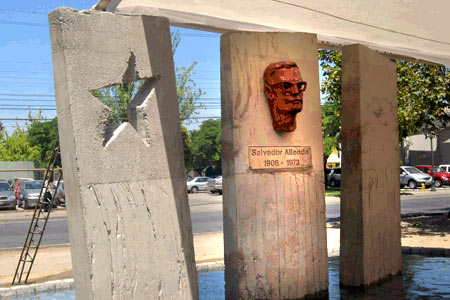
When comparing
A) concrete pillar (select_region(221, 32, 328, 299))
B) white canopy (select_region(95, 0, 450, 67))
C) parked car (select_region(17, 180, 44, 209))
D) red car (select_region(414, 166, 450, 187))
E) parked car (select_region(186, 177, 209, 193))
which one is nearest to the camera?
white canopy (select_region(95, 0, 450, 67))

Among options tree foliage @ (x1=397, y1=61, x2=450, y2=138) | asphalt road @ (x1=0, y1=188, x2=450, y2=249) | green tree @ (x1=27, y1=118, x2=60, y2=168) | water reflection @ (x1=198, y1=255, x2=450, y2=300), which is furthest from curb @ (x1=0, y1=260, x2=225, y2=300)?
green tree @ (x1=27, y1=118, x2=60, y2=168)

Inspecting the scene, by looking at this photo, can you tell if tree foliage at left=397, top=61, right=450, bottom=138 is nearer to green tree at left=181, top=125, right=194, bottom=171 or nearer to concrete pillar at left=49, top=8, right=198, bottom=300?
concrete pillar at left=49, top=8, right=198, bottom=300

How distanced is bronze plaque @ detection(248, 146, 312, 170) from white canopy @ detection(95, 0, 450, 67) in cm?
161

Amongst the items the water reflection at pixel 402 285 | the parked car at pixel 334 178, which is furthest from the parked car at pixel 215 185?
the water reflection at pixel 402 285

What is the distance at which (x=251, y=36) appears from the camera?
6.89m

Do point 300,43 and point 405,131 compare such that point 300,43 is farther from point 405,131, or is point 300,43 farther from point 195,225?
point 195,225

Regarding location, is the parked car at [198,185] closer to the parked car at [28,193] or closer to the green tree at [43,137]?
the parked car at [28,193]

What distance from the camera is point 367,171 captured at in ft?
25.9

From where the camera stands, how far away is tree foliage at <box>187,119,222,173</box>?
57.7 m

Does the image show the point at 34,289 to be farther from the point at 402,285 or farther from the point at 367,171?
the point at 402,285

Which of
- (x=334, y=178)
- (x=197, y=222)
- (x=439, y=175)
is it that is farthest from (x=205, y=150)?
(x=197, y=222)

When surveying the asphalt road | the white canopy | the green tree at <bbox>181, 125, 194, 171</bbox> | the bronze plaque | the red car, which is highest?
the white canopy

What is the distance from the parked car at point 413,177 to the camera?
36594 millimetres

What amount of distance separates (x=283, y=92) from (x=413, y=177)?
32175 millimetres
